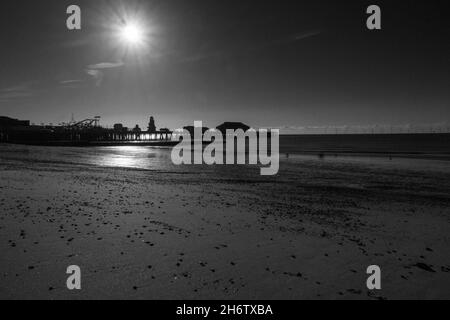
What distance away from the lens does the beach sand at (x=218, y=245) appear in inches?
189

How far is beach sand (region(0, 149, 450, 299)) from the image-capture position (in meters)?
4.80

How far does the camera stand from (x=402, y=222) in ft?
28.9

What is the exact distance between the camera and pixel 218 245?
6.65 meters

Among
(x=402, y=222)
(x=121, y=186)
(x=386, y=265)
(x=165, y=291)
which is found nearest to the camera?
(x=165, y=291)

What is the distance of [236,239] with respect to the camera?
23.2 feet

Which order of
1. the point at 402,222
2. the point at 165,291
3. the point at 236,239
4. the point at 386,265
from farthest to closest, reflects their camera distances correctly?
the point at 402,222, the point at 236,239, the point at 386,265, the point at 165,291
